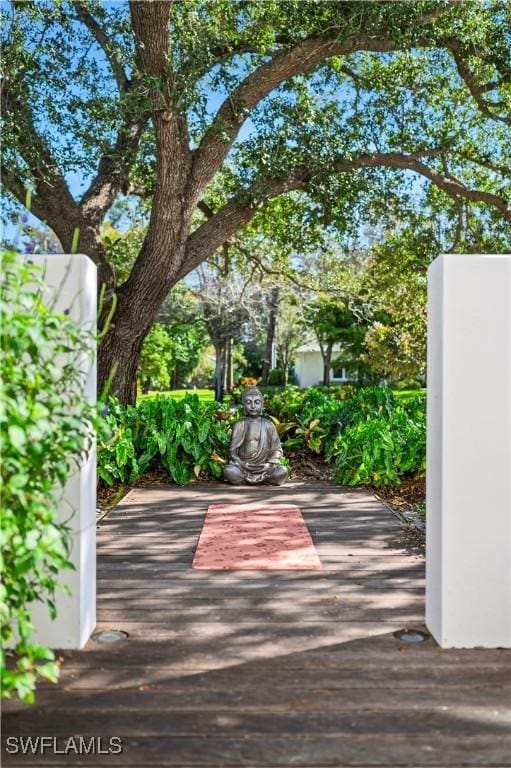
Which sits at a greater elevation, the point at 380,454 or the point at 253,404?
the point at 253,404

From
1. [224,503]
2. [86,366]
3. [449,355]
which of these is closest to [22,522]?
[86,366]

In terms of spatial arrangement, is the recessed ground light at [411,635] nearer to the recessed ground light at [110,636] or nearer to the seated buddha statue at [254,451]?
the recessed ground light at [110,636]

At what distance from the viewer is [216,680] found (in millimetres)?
2885

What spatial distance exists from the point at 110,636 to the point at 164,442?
441 centimetres

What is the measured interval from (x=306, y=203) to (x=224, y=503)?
5.70m

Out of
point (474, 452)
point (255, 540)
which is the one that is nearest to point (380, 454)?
point (255, 540)

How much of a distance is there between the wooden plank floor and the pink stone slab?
0.16 m

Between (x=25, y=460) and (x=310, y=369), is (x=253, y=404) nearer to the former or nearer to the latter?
(x=25, y=460)

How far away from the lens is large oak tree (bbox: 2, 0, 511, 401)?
7.63 metres

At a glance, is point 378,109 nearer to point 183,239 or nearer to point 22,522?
point 183,239

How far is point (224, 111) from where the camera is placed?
8102mm

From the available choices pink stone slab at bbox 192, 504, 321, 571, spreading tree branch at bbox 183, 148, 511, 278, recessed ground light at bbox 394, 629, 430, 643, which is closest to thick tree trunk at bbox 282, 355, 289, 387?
spreading tree branch at bbox 183, 148, 511, 278

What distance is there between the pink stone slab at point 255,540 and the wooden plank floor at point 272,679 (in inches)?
6.4

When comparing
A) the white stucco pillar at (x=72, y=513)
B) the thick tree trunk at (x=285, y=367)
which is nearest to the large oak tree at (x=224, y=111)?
the white stucco pillar at (x=72, y=513)
